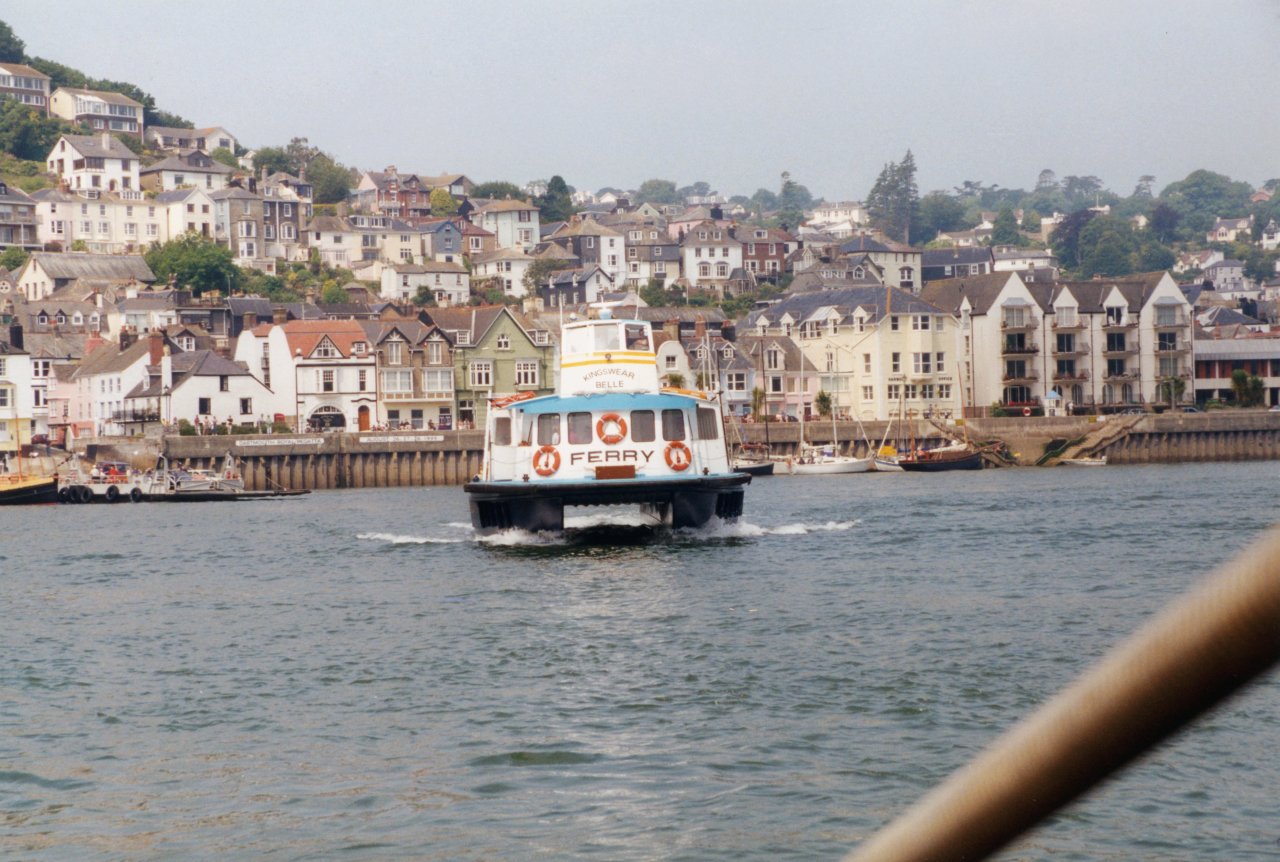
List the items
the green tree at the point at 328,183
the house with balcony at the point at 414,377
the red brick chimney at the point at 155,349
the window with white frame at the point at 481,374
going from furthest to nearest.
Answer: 1. the green tree at the point at 328,183
2. the window with white frame at the point at 481,374
3. the house with balcony at the point at 414,377
4. the red brick chimney at the point at 155,349

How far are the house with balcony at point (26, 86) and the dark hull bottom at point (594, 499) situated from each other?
563ft

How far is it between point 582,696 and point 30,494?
61230mm

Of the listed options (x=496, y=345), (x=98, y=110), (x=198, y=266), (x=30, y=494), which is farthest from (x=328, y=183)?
(x=30, y=494)

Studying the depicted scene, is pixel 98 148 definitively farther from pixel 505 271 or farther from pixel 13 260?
pixel 505 271

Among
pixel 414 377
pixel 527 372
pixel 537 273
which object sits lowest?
pixel 414 377

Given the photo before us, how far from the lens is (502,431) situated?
137 ft

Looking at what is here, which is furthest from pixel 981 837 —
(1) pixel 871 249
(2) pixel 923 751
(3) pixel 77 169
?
(3) pixel 77 169

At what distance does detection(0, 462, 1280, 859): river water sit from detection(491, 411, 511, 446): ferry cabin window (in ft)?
9.13

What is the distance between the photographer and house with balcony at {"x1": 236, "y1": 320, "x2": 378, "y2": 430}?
97000 mm

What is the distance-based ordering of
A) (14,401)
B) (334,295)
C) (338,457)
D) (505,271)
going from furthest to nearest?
(505,271) < (334,295) < (14,401) < (338,457)

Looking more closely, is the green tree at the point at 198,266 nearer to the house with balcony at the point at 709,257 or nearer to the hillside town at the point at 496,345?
the hillside town at the point at 496,345

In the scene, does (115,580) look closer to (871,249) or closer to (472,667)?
(472,667)

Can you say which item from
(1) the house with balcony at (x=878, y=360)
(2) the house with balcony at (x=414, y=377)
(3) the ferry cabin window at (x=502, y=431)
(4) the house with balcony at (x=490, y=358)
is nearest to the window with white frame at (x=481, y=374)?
(4) the house with balcony at (x=490, y=358)

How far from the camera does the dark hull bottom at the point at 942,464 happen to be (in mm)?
86562
